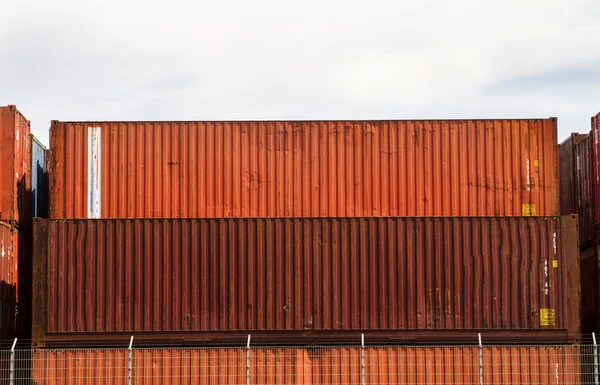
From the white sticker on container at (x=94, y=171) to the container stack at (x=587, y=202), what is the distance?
38.1 ft

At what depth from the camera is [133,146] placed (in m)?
22.5

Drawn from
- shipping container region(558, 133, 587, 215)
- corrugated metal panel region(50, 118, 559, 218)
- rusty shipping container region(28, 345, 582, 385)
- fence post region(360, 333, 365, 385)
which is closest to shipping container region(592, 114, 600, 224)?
corrugated metal panel region(50, 118, 559, 218)

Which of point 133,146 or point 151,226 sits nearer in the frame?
point 151,226

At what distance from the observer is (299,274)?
2095 cm

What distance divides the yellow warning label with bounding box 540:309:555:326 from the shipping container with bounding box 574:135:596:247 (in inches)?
140

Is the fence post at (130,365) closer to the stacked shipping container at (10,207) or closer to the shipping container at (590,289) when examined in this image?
the stacked shipping container at (10,207)

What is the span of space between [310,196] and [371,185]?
145 cm

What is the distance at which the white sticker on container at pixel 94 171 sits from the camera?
22234mm

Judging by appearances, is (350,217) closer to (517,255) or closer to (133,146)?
(517,255)

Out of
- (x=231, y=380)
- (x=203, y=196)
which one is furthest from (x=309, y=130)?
(x=231, y=380)

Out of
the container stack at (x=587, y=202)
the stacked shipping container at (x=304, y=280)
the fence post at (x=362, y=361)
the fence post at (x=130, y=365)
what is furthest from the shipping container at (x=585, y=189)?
the fence post at (x=130, y=365)

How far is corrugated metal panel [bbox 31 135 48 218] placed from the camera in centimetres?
2498

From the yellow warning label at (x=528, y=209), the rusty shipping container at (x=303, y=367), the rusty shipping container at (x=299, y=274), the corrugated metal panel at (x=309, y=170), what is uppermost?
the corrugated metal panel at (x=309, y=170)

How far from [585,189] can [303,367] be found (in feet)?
29.5
